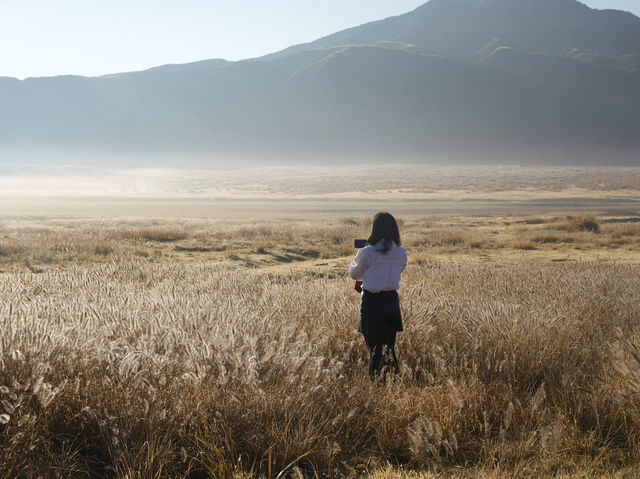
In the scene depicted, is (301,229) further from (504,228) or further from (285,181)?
(285,181)

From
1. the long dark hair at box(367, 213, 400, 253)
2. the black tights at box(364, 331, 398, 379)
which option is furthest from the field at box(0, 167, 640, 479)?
the long dark hair at box(367, 213, 400, 253)

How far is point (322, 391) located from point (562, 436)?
5.20 feet

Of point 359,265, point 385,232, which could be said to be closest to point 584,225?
point 385,232

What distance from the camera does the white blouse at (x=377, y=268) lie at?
4.57m

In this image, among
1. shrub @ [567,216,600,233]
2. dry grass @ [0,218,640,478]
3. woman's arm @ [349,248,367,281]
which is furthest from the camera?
shrub @ [567,216,600,233]

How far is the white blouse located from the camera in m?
4.57

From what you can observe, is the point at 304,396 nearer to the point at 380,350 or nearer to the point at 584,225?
the point at 380,350

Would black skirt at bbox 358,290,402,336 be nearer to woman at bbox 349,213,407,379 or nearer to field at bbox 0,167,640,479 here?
woman at bbox 349,213,407,379

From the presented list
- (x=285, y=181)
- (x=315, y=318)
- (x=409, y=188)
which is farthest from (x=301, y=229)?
(x=285, y=181)

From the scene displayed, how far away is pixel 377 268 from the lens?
15.1ft

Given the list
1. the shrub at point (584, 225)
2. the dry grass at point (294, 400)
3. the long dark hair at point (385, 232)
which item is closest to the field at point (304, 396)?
the dry grass at point (294, 400)

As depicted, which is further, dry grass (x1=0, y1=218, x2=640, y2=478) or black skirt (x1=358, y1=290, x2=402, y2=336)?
black skirt (x1=358, y1=290, x2=402, y2=336)

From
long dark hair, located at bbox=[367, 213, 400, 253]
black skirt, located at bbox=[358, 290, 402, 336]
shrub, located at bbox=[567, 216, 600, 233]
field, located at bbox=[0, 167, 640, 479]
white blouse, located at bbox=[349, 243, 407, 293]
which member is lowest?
shrub, located at bbox=[567, 216, 600, 233]

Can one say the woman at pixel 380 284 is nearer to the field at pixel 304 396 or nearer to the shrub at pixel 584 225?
the field at pixel 304 396
